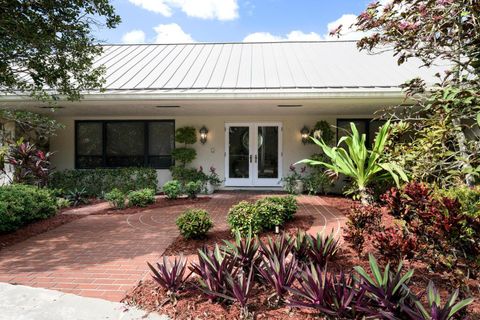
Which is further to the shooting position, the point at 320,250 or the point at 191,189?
the point at 191,189

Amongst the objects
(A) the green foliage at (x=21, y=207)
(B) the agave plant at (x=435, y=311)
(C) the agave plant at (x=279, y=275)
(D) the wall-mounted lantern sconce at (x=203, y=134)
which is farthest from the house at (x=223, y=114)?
(B) the agave plant at (x=435, y=311)

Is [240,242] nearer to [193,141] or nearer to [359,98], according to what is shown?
[359,98]

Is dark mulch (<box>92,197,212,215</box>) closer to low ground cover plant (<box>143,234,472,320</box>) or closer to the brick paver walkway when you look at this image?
the brick paver walkway

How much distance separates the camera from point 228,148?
10.8 metres

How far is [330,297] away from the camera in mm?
2465

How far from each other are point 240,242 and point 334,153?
13.8ft

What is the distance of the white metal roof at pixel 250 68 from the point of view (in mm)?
8391

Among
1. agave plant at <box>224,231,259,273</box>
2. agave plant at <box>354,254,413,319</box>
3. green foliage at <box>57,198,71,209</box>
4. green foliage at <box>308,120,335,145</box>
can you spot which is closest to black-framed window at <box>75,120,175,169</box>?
green foliage at <box>57,198,71,209</box>

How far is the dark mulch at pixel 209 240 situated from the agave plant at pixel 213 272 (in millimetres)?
1207

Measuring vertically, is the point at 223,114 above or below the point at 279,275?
above

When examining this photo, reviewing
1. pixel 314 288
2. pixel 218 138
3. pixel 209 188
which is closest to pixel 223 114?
pixel 218 138

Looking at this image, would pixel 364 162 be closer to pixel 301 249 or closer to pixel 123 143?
pixel 301 249

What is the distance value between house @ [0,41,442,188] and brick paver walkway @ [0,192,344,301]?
3523mm

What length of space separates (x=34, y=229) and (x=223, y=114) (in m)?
6.42
